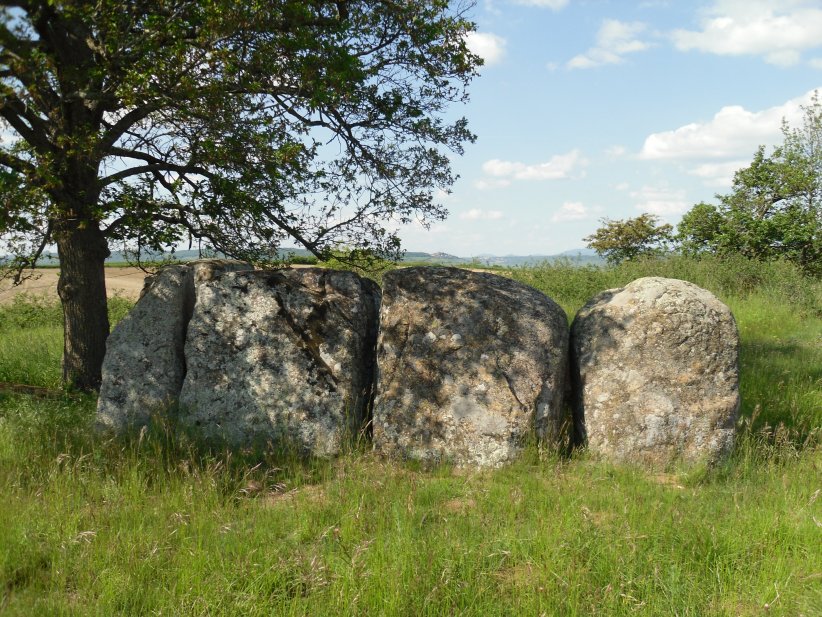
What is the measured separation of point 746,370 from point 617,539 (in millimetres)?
7539

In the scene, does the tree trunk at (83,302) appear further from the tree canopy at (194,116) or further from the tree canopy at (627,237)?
the tree canopy at (627,237)

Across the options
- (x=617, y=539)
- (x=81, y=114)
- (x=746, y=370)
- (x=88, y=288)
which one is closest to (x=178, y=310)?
(x=88, y=288)

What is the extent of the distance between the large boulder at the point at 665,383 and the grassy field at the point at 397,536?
36 centimetres

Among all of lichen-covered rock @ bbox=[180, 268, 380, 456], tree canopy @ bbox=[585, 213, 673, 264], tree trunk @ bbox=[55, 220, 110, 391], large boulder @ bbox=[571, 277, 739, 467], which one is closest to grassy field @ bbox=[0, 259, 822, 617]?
large boulder @ bbox=[571, 277, 739, 467]

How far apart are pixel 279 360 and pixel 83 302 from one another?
4.07 meters

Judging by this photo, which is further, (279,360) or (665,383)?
(279,360)

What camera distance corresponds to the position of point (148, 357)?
8.12 meters

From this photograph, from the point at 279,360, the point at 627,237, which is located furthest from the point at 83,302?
the point at 627,237

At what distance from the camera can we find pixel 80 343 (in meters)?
9.98

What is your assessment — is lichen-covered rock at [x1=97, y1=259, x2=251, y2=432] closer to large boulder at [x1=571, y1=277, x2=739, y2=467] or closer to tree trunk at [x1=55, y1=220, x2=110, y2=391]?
tree trunk at [x1=55, y1=220, x2=110, y2=391]

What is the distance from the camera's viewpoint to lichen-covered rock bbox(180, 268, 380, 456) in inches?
299

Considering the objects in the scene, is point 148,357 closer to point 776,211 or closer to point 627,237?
point 776,211

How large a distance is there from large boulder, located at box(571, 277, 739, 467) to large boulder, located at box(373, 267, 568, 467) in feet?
1.80

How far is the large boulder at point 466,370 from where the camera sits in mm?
7203
